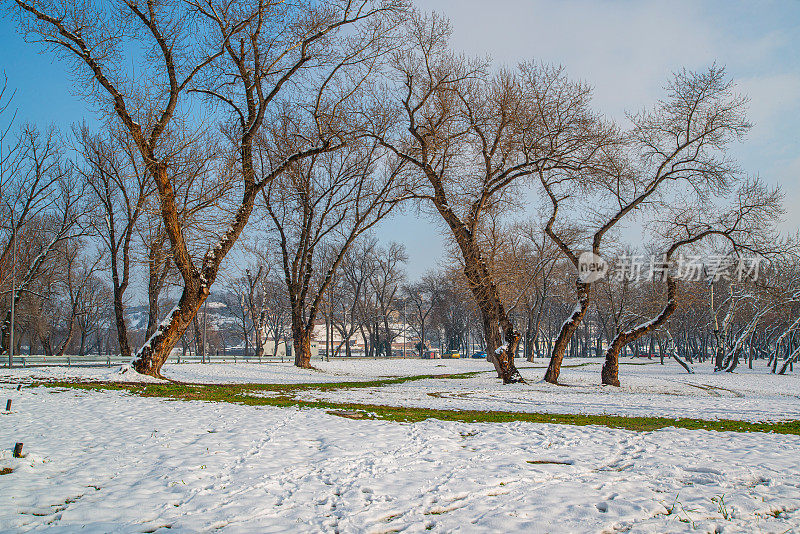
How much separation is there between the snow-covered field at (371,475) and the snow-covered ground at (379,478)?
0.07 feet

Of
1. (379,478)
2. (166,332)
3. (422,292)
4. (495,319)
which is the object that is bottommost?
(379,478)

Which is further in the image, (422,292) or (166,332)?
(422,292)

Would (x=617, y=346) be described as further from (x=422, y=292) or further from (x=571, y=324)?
(x=422, y=292)

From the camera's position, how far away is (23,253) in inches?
1241

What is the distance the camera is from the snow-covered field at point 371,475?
4312mm

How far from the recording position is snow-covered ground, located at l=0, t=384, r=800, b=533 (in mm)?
4305

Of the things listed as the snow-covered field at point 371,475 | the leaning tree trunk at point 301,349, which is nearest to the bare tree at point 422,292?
the leaning tree trunk at point 301,349

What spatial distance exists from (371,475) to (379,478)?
135 millimetres

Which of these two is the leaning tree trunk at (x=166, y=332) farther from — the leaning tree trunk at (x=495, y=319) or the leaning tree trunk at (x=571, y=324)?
the leaning tree trunk at (x=571, y=324)

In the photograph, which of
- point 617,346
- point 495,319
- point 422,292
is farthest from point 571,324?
point 422,292

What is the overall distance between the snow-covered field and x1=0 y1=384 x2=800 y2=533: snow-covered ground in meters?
0.02

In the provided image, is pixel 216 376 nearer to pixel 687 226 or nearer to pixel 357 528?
pixel 357 528

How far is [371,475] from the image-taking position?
559cm

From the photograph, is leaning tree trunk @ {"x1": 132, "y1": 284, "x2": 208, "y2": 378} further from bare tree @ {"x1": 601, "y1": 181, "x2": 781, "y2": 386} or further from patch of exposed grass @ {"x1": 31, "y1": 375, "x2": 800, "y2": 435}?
bare tree @ {"x1": 601, "y1": 181, "x2": 781, "y2": 386}
